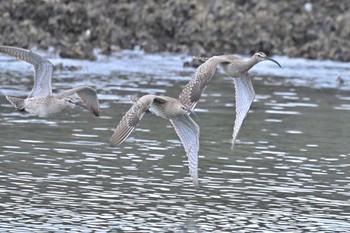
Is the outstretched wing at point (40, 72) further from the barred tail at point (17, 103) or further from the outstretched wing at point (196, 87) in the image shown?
the outstretched wing at point (196, 87)

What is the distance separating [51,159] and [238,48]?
17.7 meters

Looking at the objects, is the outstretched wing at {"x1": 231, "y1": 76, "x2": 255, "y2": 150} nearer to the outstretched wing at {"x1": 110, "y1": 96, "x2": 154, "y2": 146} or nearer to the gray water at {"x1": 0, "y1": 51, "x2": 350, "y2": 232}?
the gray water at {"x1": 0, "y1": 51, "x2": 350, "y2": 232}

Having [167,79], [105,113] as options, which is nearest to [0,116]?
[105,113]

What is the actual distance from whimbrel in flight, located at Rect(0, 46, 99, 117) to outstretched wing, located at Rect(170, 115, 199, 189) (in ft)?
4.37

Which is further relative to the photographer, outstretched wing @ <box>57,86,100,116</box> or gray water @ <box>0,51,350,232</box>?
outstretched wing @ <box>57,86,100,116</box>

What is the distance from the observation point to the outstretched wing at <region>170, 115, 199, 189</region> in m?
18.4

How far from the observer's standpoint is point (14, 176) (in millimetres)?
20000

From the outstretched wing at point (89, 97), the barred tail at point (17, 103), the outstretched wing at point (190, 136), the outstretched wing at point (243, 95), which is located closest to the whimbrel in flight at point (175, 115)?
the outstretched wing at point (190, 136)

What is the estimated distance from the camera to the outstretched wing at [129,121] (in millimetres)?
16094

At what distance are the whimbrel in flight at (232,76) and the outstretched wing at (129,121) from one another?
2.99 feet

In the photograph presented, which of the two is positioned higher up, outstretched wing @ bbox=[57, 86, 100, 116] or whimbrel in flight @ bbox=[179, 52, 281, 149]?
whimbrel in flight @ bbox=[179, 52, 281, 149]

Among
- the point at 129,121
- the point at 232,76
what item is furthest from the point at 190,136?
the point at 129,121

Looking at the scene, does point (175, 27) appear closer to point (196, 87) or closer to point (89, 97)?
point (89, 97)

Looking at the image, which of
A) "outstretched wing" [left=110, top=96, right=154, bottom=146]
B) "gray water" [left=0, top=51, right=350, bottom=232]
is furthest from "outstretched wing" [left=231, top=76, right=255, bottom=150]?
"outstretched wing" [left=110, top=96, right=154, bottom=146]
